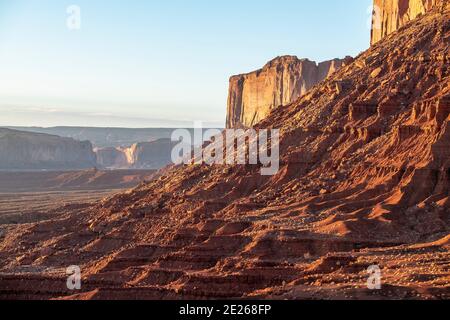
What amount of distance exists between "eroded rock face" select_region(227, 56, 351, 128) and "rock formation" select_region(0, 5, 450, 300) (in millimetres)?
47188

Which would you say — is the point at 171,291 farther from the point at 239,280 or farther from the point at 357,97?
the point at 357,97

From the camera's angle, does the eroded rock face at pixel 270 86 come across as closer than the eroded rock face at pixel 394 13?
No

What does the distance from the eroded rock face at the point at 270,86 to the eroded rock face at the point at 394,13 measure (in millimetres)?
26852

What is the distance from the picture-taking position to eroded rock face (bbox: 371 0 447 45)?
7488 cm

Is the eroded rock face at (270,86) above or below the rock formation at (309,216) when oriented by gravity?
above

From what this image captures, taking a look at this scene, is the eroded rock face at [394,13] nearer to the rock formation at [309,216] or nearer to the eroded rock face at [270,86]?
the rock formation at [309,216]

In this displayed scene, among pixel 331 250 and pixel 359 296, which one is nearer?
pixel 359 296

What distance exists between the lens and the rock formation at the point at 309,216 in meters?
37.0

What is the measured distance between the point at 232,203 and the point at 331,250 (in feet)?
45.4

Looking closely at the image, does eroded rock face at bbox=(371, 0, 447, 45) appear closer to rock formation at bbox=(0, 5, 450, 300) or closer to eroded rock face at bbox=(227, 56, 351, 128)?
rock formation at bbox=(0, 5, 450, 300)

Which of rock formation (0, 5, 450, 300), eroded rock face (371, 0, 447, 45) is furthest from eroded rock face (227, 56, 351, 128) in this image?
rock formation (0, 5, 450, 300)

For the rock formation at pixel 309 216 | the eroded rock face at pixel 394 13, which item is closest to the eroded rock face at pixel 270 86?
the eroded rock face at pixel 394 13

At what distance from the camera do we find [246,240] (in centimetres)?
4597
